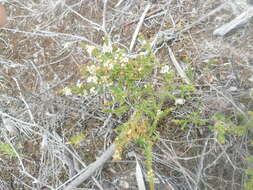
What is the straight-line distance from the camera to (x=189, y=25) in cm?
239

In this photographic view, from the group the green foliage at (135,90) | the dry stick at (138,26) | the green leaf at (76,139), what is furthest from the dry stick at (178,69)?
the green leaf at (76,139)

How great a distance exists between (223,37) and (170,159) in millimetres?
872

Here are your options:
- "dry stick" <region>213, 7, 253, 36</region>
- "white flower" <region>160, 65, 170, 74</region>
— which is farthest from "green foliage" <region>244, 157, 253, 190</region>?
"dry stick" <region>213, 7, 253, 36</region>

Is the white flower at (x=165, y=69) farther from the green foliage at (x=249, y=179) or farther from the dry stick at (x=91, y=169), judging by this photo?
the green foliage at (x=249, y=179)

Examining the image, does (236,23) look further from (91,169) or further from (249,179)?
(91,169)

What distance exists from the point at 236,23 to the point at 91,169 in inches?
52.0

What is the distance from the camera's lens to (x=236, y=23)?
2305 mm

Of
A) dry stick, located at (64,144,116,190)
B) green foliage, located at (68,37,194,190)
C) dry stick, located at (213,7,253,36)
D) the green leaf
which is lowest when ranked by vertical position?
dry stick, located at (64,144,116,190)

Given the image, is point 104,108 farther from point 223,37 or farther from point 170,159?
point 223,37

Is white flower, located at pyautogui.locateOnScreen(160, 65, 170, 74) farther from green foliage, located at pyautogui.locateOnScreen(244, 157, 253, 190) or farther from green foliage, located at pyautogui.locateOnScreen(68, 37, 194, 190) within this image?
green foliage, located at pyautogui.locateOnScreen(244, 157, 253, 190)

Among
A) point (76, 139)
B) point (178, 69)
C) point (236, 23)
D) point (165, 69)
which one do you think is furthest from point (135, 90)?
point (236, 23)

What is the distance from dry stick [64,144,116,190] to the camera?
2.21 meters

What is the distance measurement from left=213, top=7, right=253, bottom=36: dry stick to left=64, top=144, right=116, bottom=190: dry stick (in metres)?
1.02

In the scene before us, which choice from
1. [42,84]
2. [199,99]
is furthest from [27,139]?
[199,99]
